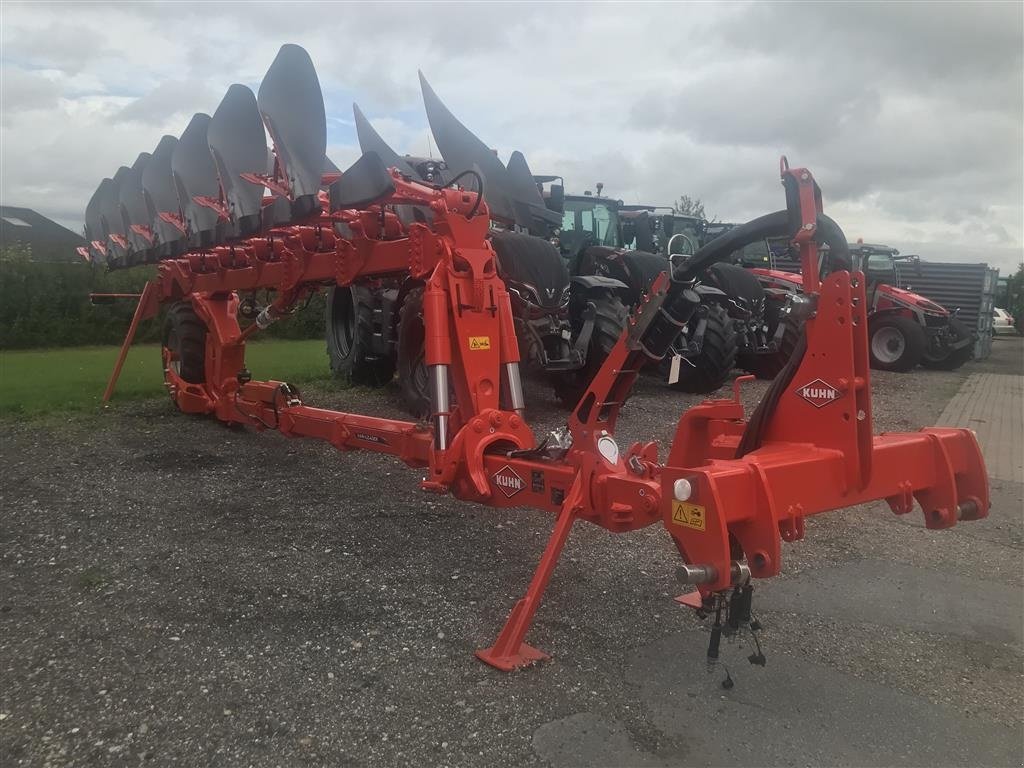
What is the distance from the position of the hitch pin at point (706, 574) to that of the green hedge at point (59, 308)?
16.8m

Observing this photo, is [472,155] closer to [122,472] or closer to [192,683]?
[192,683]

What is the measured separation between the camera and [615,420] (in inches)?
162

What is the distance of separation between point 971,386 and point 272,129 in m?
13.9

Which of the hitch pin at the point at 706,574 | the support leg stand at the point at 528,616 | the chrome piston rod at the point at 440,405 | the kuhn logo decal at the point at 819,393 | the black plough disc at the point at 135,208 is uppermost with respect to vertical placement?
the black plough disc at the point at 135,208

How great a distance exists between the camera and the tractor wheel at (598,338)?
28.6 feet

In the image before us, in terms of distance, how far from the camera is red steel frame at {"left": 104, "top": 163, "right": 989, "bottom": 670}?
2857mm

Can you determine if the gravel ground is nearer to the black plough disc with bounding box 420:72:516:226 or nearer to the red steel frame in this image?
the red steel frame

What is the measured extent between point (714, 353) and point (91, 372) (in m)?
9.95

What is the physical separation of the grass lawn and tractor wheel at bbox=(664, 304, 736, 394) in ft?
16.9

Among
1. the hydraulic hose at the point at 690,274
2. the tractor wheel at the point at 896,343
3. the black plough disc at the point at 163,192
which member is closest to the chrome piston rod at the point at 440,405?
the hydraulic hose at the point at 690,274

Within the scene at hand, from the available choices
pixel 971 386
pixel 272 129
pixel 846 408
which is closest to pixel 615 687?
pixel 846 408

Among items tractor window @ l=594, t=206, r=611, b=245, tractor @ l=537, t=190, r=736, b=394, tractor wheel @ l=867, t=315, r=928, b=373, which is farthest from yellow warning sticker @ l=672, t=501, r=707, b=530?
tractor wheel @ l=867, t=315, r=928, b=373

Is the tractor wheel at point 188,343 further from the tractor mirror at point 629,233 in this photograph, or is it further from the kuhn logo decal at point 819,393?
the tractor mirror at point 629,233

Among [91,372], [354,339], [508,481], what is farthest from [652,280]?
[91,372]
